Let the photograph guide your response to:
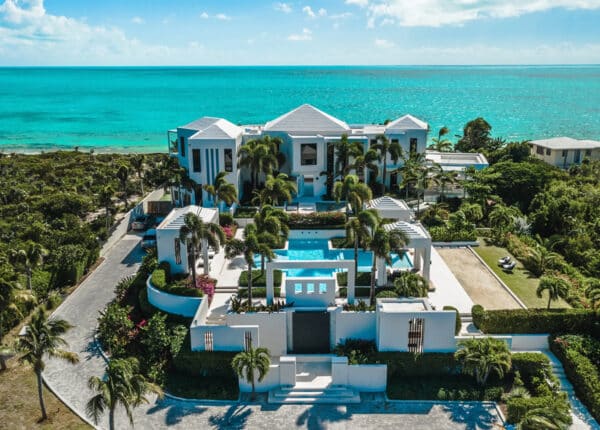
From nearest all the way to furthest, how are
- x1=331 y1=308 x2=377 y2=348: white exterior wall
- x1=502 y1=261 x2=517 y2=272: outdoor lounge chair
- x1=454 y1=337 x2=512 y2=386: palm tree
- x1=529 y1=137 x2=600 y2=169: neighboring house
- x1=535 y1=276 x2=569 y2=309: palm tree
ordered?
x1=454 y1=337 x2=512 y2=386: palm tree → x1=331 y1=308 x2=377 y2=348: white exterior wall → x1=535 y1=276 x2=569 y2=309: palm tree → x1=502 y1=261 x2=517 y2=272: outdoor lounge chair → x1=529 y1=137 x2=600 y2=169: neighboring house

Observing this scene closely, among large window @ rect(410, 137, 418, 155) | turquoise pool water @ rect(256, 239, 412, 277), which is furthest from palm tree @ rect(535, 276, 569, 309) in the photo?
large window @ rect(410, 137, 418, 155)

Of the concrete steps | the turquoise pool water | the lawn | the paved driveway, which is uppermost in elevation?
the turquoise pool water

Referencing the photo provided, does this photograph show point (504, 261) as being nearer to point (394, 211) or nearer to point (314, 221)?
point (394, 211)

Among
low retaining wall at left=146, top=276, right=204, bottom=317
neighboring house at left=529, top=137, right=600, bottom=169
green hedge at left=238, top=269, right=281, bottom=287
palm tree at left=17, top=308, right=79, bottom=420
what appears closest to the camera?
palm tree at left=17, top=308, right=79, bottom=420

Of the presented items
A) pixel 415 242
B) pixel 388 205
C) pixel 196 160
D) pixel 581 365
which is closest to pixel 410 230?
pixel 415 242

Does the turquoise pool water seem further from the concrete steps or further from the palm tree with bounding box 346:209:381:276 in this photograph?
the concrete steps

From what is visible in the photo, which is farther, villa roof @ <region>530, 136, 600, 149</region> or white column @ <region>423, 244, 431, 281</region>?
villa roof @ <region>530, 136, 600, 149</region>

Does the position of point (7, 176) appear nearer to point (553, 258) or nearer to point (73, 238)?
point (73, 238)
